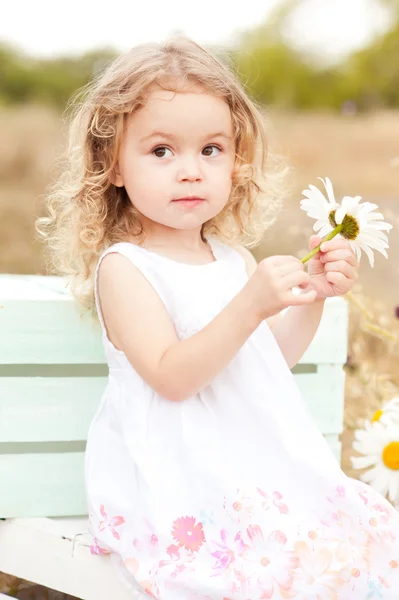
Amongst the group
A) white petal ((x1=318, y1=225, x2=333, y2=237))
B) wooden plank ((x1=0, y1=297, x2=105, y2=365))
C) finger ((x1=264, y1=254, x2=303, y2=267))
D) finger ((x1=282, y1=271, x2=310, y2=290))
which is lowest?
wooden plank ((x1=0, y1=297, x2=105, y2=365))

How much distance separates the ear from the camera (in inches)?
51.6

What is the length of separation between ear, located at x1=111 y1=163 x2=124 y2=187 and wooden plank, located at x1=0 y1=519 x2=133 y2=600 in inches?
23.0

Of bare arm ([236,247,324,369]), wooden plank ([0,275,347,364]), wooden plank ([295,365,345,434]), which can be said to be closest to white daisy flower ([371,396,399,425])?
wooden plank ([295,365,345,434])

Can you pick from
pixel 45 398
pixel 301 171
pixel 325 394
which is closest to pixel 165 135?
pixel 45 398

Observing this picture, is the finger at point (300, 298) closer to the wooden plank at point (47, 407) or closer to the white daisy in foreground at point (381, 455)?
the wooden plank at point (47, 407)

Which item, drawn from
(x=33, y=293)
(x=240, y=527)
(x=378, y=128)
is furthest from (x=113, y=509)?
(x=378, y=128)

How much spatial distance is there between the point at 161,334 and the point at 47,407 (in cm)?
36

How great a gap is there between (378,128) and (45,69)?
2.94 metres

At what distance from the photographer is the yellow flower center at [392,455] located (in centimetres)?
170

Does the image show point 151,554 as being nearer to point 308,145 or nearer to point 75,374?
point 75,374

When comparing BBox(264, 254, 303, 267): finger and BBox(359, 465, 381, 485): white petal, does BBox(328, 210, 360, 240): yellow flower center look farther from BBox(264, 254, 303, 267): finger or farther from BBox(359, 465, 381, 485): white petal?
BBox(359, 465, 381, 485): white petal

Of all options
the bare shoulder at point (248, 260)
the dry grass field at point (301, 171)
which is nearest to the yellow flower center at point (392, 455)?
the bare shoulder at point (248, 260)

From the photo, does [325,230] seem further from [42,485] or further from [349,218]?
[42,485]

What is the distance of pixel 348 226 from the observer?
116 cm
